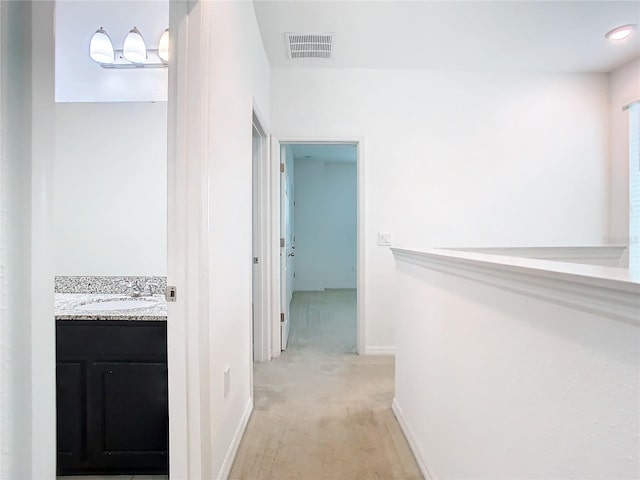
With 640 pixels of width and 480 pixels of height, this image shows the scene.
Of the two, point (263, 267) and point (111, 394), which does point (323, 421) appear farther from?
point (263, 267)

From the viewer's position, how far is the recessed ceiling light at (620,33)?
241cm

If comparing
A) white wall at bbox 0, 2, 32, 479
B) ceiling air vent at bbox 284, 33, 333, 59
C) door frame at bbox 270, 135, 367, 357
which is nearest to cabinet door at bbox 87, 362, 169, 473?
white wall at bbox 0, 2, 32, 479

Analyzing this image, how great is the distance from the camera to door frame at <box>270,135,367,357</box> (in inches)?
115

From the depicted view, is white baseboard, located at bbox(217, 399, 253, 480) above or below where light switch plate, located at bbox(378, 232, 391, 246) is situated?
below

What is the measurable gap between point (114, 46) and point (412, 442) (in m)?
2.82

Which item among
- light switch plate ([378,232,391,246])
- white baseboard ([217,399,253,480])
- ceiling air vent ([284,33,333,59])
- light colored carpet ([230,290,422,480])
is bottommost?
light colored carpet ([230,290,422,480])

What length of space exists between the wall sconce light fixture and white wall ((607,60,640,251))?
12.7 feet

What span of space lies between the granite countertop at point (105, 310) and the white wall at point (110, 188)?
6.4 inches

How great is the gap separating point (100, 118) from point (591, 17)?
3397 mm

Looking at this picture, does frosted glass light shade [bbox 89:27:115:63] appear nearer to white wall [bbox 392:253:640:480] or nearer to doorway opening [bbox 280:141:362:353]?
white wall [bbox 392:253:640:480]

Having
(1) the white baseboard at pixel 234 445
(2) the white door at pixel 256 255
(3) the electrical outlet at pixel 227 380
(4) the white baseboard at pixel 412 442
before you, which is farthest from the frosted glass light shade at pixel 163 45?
(4) the white baseboard at pixel 412 442

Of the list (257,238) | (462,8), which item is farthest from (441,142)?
(257,238)

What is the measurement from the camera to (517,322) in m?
0.86

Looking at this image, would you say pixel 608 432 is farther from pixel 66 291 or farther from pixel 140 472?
pixel 66 291
